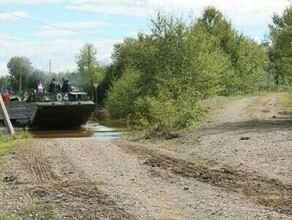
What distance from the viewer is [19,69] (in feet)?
304

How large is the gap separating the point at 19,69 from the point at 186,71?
61.7 meters

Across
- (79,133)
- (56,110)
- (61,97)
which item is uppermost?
(61,97)

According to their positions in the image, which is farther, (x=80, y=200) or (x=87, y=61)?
(x=87, y=61)

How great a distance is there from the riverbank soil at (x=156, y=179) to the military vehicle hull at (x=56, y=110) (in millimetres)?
14680

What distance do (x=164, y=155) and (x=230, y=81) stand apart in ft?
132

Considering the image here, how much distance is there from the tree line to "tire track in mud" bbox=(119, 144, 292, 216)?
7355 millimetres

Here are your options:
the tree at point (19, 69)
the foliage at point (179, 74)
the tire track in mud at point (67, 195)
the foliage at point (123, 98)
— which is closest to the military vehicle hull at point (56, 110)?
the foliage at point (179, 74)

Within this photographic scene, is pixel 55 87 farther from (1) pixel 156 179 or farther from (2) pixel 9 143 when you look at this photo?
(1) pixel 156 179

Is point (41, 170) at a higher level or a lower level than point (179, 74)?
lower

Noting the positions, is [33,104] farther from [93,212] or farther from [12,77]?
[12,77]

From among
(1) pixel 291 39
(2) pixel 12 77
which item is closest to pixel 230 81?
(1) pixel 291 39

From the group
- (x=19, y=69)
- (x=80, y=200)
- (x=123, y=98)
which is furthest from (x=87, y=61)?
(x=80, y=200)

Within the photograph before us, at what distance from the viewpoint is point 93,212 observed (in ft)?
31.1

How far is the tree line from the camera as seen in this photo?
26734 mm
